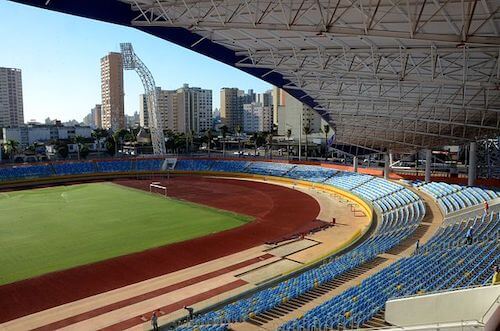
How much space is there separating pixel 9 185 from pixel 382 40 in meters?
54.0

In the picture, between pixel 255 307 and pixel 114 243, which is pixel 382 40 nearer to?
pixel 255 307

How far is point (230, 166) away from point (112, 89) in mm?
134353

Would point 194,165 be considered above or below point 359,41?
below

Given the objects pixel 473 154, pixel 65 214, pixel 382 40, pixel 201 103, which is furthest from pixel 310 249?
pixel 201 103

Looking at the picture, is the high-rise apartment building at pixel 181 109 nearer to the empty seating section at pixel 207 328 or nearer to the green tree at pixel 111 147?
the green tree at pixel 111 147

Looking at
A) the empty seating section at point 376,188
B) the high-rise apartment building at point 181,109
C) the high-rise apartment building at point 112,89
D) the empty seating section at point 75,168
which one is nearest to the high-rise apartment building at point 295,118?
the high-rise apartment building at point 181,109

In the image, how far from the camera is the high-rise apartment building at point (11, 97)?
176625mm

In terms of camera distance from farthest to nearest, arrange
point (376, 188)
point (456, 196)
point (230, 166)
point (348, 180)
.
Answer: point (230, 166)
point (348, 180)
point (376, 188)
point (456, 196)

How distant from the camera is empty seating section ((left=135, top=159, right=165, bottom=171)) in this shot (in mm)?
65844

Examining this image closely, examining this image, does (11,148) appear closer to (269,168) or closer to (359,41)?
(269,168)

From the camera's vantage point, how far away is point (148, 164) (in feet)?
219

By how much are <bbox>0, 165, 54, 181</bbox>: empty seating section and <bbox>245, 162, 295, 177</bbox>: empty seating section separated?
30.6 m

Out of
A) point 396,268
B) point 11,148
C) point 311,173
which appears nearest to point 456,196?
point 396,268

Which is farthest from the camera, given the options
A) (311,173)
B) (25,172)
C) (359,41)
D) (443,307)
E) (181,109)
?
(181,109)
